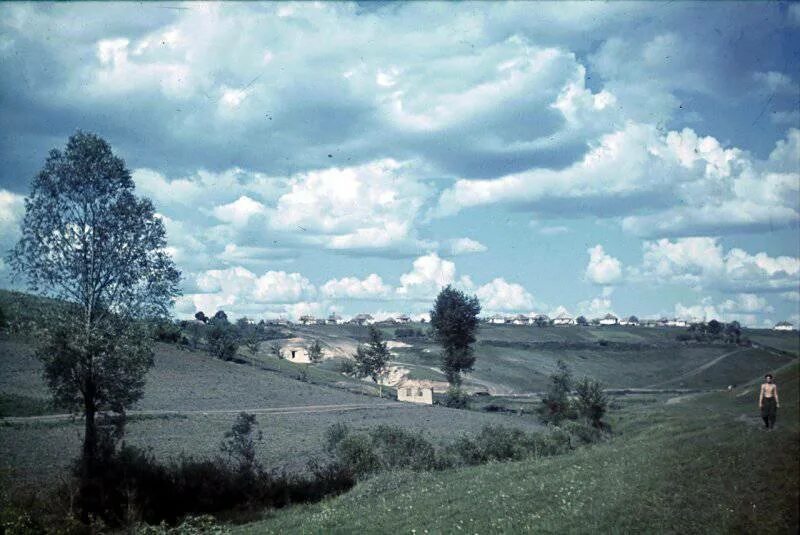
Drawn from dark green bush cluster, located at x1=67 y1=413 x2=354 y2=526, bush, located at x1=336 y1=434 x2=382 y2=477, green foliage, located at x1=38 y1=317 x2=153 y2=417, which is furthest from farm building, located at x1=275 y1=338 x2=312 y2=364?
green foliage, located at x1=38 y1=317 x2=153 y2=417

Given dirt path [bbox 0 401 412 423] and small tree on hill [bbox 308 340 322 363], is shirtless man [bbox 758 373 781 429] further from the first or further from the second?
small tree on hill [bbox 308 340 322 363]

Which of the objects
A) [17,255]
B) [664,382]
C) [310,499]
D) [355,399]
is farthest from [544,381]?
[17,255]

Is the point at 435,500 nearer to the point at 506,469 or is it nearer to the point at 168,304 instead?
the point at 506,469

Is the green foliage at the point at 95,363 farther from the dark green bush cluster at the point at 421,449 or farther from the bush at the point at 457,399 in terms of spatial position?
the bush at the point at 457,399

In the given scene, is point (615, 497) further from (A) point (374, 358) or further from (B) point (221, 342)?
(A) point (374, 358)

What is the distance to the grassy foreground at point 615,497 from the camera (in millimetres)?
14977

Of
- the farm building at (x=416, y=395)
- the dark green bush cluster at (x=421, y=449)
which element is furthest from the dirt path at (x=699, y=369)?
the dark green bush cluster at (x=421, y=449)

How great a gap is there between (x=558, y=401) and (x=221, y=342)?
2465 inches

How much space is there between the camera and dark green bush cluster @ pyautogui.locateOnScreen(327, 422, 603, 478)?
37219 millimetres

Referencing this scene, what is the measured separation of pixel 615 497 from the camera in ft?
56.3

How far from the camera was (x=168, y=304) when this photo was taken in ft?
101

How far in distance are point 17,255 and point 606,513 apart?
26.1 m

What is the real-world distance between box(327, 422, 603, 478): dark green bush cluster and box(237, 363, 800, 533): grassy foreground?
7783mm

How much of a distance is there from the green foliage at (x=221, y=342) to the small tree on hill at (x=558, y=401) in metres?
57.5
